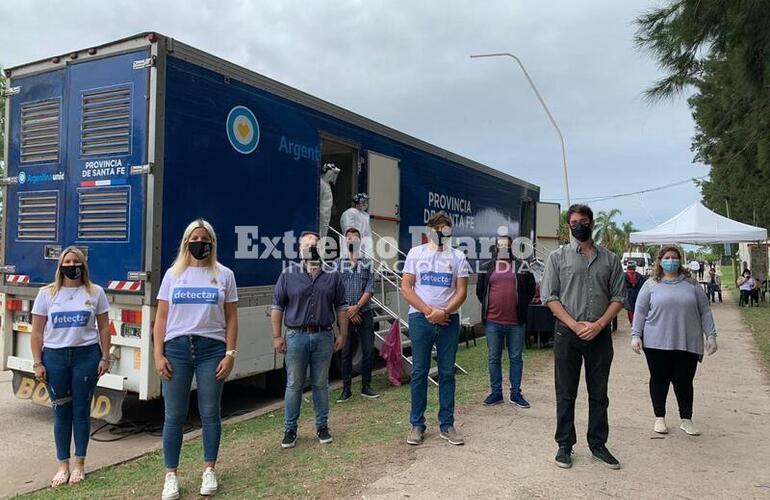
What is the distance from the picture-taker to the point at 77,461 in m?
4.26

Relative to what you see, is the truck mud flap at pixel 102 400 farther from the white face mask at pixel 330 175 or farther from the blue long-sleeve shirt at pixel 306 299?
the white face mask at pixel 330 175

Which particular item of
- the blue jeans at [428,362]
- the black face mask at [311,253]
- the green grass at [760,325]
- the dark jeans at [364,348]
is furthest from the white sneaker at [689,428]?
the green grass at [760,325]

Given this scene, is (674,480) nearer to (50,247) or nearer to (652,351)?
(652,351)

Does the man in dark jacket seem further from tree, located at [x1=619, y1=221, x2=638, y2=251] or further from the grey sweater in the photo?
tree, located at [x1=619, y1=221, x2=638, y2=251]

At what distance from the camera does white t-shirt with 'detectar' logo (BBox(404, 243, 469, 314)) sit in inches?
184

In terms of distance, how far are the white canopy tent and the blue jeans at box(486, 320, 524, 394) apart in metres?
13.2

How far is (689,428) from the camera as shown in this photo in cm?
500

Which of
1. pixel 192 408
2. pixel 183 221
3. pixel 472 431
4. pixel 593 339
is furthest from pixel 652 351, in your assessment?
pixel 192 408

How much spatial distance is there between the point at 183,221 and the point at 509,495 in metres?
3.62

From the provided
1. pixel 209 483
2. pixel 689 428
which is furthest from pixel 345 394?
pixel 689 428

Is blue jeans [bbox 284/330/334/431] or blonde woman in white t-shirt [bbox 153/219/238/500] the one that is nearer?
blonde woman in white t-shirt [bbox 153/219/238/500]

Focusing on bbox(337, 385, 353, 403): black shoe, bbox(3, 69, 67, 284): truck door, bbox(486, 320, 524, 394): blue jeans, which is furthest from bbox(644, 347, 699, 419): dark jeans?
bbox(3, 69, 67, 284): truck door

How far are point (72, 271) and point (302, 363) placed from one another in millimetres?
1792

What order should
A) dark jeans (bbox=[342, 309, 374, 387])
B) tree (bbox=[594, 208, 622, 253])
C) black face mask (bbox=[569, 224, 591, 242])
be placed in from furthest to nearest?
tree (bbox=[594, 208, 622, 253]) < dark jeans (bbox=[342, 309, 374, 387]) < black face mask (bbox=[569, 224, 591, 242])
